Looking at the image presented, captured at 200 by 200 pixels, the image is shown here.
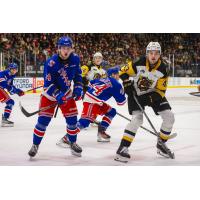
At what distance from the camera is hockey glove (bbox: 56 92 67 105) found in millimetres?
3166

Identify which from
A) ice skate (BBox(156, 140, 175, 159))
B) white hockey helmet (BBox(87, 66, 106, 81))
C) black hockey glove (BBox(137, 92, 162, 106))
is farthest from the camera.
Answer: white hockey helmet (BBox(87, 66, 106, 81))

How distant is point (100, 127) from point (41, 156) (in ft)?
2.86

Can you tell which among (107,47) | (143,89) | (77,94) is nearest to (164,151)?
(143,89)

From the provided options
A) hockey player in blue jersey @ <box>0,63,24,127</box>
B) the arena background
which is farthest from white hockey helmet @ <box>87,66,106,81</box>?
hockey player in blue jersey @ <box>0,63,24,127</box>

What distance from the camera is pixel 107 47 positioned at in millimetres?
6352

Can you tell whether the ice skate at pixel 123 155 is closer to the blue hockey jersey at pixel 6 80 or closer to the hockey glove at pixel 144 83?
the hockey glove at pixel 144 83

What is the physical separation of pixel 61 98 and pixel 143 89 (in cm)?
61

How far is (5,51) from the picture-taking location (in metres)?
6.98

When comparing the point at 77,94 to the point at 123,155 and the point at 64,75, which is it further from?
the point at 123,155

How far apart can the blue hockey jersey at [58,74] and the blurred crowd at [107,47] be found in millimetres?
2037

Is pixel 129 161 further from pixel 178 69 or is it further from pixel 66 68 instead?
pixel 178 69

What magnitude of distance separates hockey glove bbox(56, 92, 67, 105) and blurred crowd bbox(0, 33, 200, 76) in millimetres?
2150

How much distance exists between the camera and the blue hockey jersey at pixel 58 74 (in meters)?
3.17

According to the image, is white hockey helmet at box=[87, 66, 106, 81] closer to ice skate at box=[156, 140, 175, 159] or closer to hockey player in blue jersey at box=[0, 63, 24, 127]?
hockey player in blue jersey at box=[0, 63, 24, 127]
